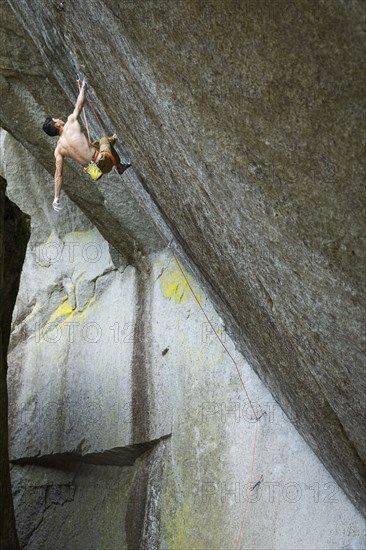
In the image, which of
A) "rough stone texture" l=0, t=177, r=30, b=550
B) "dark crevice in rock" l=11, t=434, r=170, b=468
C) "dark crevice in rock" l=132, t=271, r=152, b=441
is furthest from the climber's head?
"dark crevice in rock" l=11, t=434, r=170, b=468

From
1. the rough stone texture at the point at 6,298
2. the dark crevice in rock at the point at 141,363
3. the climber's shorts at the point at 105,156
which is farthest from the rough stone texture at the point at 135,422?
the climber's shorts at the point at 105,156

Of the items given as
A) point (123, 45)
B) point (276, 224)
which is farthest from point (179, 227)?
point (276, 224)

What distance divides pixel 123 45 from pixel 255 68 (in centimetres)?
109

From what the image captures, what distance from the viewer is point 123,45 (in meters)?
3.31

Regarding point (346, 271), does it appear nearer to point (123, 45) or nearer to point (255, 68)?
point (255, 68)

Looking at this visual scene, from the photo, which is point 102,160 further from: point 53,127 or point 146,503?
point 146,503

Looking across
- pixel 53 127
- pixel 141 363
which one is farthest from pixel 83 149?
pixel 141 363

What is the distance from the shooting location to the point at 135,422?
642 centimetres

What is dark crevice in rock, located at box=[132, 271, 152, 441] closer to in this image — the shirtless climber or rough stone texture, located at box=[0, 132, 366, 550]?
rough stone texture, located at box=[0, 132, 366, 550]

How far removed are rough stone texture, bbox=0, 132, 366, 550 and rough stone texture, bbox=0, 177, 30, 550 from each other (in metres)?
1.17

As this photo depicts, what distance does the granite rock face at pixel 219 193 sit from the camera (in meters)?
2.29

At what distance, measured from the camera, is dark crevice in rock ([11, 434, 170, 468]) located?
6.41 m

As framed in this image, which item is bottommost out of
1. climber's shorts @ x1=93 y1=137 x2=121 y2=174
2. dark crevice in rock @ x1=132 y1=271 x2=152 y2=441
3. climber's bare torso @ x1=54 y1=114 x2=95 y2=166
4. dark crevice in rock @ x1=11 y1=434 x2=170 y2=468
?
dark crevice in rock @ x1=11 y1=434 x2=170 y2=468

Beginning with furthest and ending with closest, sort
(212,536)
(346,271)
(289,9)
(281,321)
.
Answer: (212,536) → (281,321) → (346,271) → (289,9)
